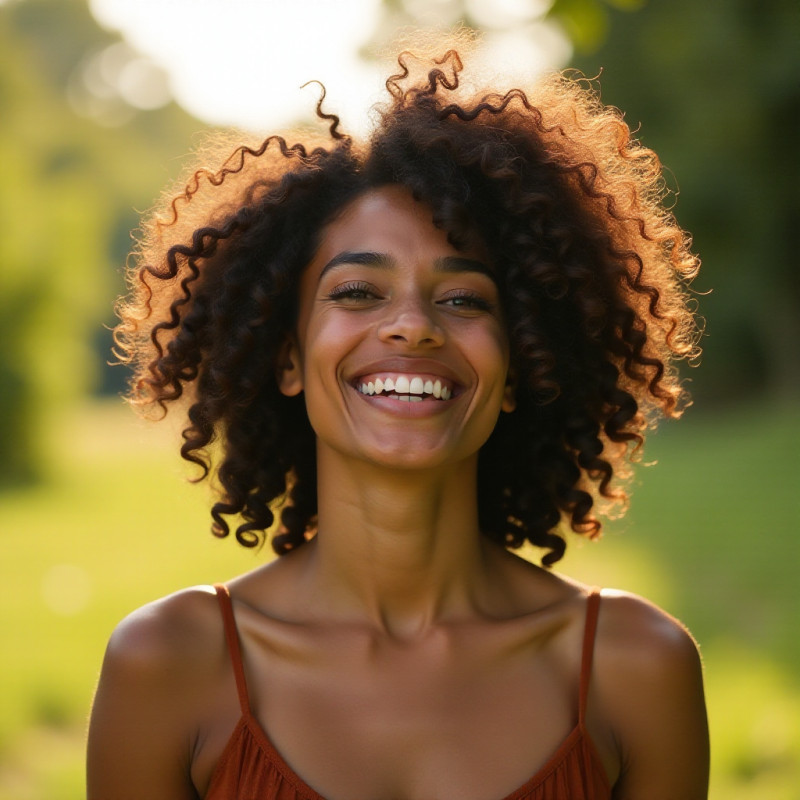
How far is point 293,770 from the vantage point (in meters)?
2.72

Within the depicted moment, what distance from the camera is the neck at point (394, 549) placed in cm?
299

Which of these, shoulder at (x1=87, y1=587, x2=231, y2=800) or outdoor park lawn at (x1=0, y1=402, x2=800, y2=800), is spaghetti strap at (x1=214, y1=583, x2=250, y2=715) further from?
outdoor park lawn at (x1=0, y1=402, x2=800, y2=800)

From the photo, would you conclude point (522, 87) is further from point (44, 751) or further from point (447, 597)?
point (44, 751)

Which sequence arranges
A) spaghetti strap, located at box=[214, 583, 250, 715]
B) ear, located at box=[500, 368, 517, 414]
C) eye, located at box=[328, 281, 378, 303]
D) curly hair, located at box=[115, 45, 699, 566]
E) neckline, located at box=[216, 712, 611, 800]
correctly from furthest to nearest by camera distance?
ear, located at box=[500, 368, 517, 414]
curly hair, located at box=[115, 45, 699, 566]
eye, located at box=[328, 281, 378, 303]
spaghetti strap, located at box=[214, 583, 250, 715]
neckline, located at box=[216, 712, 611, 800]

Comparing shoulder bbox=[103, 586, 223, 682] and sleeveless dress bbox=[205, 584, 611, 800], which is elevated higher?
shoulder bbox=[103, 586, 223, 682]

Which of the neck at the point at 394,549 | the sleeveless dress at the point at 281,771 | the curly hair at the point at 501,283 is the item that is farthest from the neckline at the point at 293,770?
the curly hair at the point at 501,283

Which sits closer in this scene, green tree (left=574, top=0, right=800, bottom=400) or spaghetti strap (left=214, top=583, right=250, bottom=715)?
spaghetti strap (left=214, top=583, right=250, bottom=715)

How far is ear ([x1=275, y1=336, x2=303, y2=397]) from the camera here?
3189mm

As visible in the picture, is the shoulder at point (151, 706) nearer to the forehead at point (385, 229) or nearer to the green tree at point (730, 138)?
the forehead at point (385, 229)

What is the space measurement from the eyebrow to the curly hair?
5 cm

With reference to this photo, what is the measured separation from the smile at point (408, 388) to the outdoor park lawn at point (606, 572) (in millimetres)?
751

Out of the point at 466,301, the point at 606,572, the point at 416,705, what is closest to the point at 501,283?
the point at 466,301

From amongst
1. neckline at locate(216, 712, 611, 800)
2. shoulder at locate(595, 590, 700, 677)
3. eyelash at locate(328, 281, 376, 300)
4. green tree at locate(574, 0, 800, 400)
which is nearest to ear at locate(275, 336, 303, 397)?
eyelash at locate(328, 281, 376, 300)

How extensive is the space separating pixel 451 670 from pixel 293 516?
72cm
